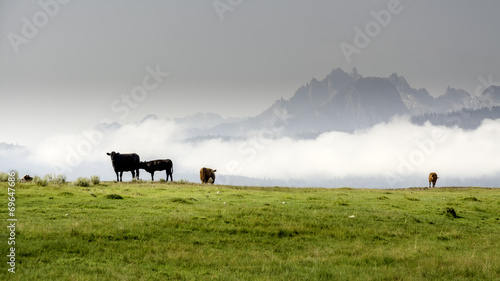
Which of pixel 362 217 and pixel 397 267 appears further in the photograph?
pixel 362 217

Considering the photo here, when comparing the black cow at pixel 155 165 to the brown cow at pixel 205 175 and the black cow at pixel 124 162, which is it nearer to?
the black cow at pixel 124 162

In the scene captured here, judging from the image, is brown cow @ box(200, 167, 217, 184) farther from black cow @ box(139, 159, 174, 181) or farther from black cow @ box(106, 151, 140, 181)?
black cow @ box(106, 151, 140, 181)

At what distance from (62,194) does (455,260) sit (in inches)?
1023

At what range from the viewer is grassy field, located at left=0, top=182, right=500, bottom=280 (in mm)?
13562

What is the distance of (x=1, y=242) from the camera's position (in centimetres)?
1536

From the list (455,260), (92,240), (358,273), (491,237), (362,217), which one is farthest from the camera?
(362,217)

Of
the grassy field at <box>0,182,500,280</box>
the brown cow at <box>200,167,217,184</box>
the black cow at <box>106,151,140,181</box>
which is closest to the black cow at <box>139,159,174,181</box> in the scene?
the black cow at <box>106,151,140,181</box>

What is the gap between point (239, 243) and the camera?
1791cm

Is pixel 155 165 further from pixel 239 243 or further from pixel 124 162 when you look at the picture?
pixel 239 243

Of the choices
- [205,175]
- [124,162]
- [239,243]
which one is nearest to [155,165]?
[124,162]

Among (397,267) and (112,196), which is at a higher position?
(112,196)

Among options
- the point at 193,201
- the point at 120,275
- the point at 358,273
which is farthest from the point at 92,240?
the point at 193,201

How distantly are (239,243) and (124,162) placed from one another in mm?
44499

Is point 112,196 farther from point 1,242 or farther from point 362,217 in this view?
point 362,217
